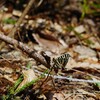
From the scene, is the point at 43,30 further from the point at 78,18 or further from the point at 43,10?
the point at 78,18

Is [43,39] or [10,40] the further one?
[43,39]

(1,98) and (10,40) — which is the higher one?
(10,40)

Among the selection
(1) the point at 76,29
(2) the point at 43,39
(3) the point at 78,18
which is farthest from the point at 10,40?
(3) the point at 78,18

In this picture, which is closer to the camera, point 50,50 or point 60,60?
point 60,60

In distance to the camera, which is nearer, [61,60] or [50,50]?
[61,60]

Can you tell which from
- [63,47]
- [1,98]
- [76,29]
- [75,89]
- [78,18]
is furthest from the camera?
[78,18]

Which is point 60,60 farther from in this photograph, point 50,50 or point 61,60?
point 50,50

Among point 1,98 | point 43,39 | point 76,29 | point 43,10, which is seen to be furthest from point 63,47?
point 1,98

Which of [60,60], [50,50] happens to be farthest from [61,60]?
[50,50]

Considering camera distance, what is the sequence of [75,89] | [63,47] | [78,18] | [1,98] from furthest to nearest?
[78,18], [63,47], [75,89], [1,98]

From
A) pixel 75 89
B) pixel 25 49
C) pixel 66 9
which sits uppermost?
pixel 66 9
